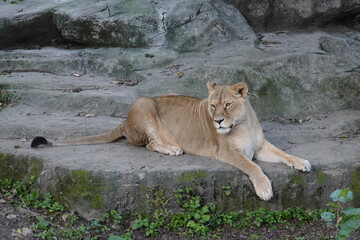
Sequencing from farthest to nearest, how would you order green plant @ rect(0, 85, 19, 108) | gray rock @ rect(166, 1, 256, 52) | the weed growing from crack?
gray rock @ rect(166, 1, 256, 52) → green plant @ rect(0, 85, 19, 108) → the weed growing from crack

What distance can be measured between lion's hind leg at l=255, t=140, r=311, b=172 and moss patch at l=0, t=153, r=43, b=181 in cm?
245

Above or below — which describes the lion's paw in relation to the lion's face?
below

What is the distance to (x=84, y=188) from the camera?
19.9 ft

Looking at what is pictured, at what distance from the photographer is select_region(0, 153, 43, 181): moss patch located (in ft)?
21.3

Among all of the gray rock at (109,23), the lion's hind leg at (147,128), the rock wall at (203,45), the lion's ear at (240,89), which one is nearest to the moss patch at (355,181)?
the lion's ear at (240,89)

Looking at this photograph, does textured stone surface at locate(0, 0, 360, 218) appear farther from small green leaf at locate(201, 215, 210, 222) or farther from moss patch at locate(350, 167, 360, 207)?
small green leaf at locate(201, 215, 210, 222)

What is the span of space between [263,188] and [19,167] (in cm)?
272

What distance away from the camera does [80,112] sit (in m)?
8.90

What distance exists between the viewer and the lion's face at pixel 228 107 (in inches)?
246

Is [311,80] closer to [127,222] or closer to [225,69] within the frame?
[225,69]

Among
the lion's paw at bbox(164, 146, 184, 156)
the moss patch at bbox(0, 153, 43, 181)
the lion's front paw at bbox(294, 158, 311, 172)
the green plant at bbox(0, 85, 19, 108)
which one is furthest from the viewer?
the green plant at bbox(0, 85, 19, 108)

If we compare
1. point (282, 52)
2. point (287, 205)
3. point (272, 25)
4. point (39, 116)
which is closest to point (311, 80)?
point (282, 52)

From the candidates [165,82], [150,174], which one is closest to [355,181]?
[150,174]

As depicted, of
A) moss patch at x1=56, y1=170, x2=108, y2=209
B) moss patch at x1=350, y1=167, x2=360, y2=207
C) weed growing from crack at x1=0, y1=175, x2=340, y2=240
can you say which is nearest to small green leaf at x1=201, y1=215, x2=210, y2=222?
weed growing from crack at x1=0, y1=175, x2=340, y2=240
